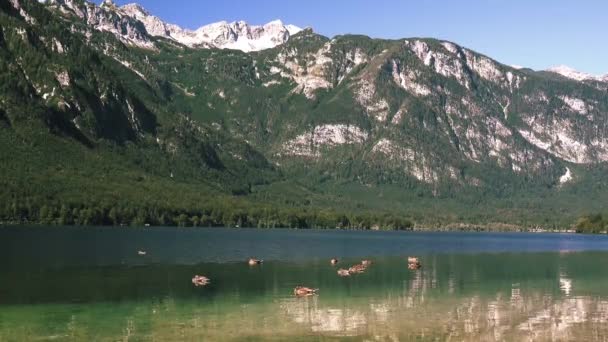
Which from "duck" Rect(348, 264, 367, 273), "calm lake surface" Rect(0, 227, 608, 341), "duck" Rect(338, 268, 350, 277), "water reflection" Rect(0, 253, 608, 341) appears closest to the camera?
"water reflection" Rect(0, 253, 608, 341)

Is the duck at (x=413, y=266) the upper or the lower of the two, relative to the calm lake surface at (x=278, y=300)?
upper

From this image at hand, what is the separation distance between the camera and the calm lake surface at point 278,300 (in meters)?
56.7

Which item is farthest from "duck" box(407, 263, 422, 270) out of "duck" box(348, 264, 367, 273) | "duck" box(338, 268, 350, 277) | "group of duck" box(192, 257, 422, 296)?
"duck" box(338, 268, 350, 277)

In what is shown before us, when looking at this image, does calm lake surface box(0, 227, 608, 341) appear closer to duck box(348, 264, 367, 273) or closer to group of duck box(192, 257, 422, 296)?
group of duck box(192, 257, 422, 296)

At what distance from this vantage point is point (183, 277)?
95312 mm

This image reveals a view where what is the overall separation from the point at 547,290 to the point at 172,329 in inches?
2124

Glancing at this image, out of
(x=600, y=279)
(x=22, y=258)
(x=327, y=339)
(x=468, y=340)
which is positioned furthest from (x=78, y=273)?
(x=600, y=279)

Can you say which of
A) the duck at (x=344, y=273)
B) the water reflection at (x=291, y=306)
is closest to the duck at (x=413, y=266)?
the water reflection at (x=291, y=306)

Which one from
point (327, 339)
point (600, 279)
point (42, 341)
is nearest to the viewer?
point (42, 341)

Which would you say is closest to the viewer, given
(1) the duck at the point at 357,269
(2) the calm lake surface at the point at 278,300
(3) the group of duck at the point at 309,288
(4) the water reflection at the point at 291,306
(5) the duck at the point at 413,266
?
(4) the water reflection at the point at 291,306

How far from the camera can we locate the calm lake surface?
56.7 m

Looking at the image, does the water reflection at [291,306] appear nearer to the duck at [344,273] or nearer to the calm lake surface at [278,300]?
the calm lake surface at [278,300]

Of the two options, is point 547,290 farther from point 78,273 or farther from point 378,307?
point 78,273

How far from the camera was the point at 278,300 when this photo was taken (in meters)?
75.5
